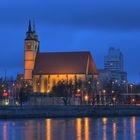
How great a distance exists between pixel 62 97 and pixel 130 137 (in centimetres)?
9513

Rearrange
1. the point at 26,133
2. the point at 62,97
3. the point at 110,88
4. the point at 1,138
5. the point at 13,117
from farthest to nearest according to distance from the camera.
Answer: the point at 110,88 < the point at 62,97 < the point at 13,117 < the point at 26,133 < the point at 1,138

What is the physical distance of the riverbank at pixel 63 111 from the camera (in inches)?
4636

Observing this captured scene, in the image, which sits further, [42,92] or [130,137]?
[42,92]

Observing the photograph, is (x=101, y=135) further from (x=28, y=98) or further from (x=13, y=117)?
(x=28, y=98)

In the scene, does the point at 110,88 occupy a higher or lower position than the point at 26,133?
higher

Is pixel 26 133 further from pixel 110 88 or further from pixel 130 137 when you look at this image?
pixel 110 88

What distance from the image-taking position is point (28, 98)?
170 meters

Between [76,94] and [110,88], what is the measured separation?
19.5 meters

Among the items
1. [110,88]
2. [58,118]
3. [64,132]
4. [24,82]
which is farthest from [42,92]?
[64,132]

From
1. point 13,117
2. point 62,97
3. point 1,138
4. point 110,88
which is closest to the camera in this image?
point 1,138

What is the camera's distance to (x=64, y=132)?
80.5 metres

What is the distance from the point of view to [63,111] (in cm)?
12300

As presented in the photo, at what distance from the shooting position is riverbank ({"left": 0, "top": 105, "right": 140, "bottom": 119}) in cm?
11775

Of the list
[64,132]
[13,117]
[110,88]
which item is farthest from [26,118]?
[110,88]
